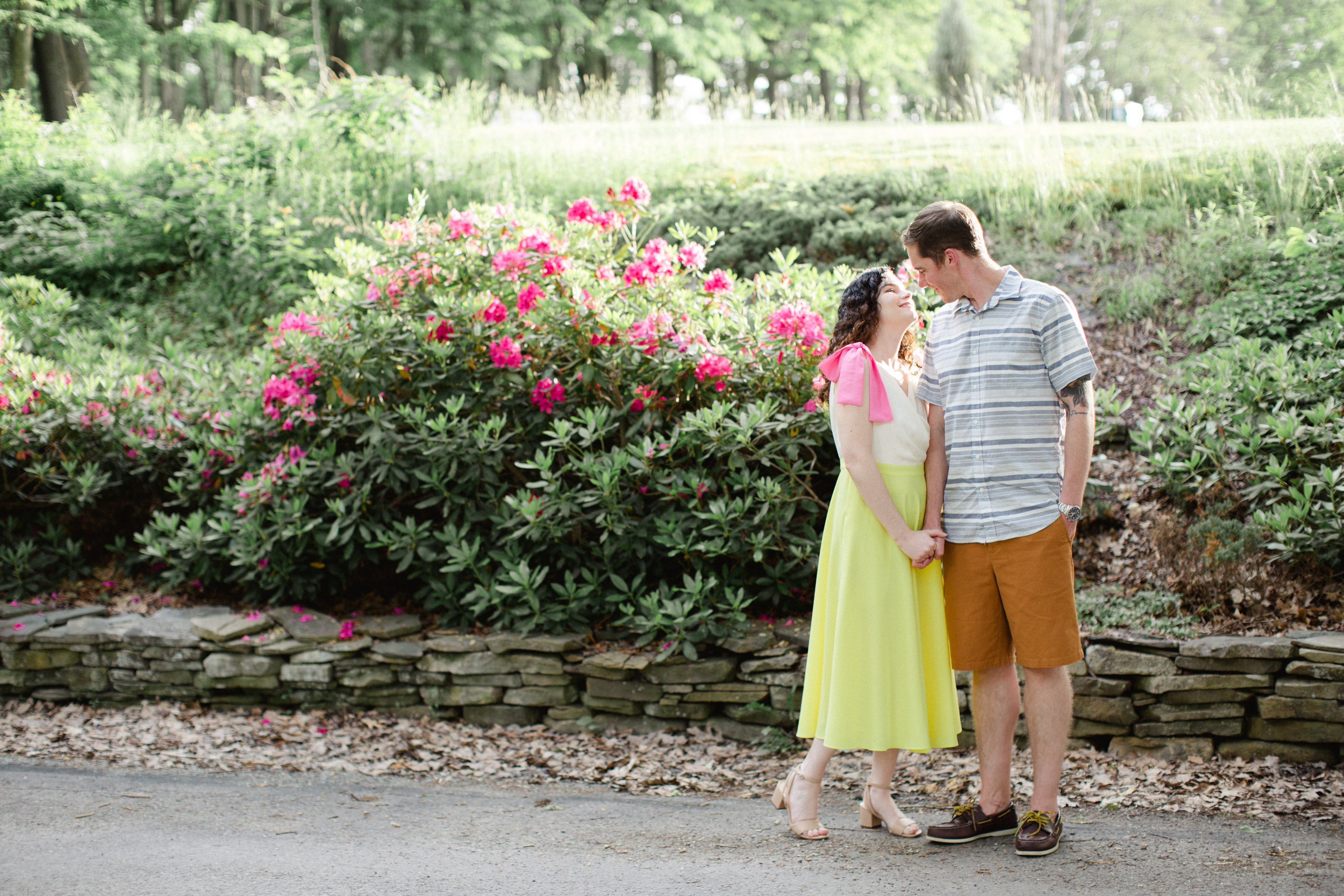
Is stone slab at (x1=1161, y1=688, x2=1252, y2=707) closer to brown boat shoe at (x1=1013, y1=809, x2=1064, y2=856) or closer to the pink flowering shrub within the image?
brown boat shoe at (x1=1013, y1=809, x2=1064, y2=856)

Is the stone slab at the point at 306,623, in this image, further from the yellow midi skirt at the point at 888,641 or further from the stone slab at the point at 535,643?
the yellow midi skirt at the point at 888,641

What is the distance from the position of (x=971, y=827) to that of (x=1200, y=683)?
1.36 metres

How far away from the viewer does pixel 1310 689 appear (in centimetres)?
353

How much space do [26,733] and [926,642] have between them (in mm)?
4348

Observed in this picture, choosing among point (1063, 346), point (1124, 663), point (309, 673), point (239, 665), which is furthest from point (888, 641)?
point (239, 665)

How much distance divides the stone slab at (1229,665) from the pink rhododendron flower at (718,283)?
104 inches

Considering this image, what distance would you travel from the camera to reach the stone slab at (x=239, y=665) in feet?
15.1

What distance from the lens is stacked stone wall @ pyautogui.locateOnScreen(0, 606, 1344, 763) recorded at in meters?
3.62

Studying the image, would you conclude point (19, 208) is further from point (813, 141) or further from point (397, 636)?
point (813, 141)

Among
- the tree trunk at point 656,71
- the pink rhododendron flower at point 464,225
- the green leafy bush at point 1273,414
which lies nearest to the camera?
the green leafy bush at point 1273,414

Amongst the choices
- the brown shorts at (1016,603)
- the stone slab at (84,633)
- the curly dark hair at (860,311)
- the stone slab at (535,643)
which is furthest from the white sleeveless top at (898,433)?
the stone slab at (84,633)

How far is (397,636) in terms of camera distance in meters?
4.62

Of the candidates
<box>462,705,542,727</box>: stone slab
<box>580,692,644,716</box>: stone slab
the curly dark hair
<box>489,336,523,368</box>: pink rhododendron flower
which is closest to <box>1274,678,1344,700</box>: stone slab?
the curly dark hair

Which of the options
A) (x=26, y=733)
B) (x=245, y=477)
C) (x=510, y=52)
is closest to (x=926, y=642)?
(x=245, y=477)
